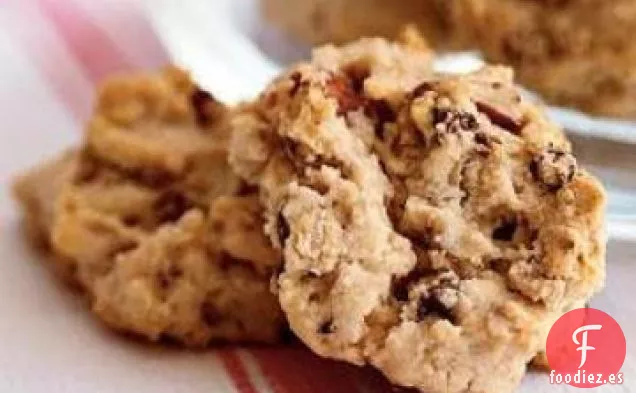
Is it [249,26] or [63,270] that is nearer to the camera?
[63,270]

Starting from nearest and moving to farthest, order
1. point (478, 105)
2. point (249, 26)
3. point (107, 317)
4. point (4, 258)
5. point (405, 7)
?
point (478, 105) → point (107, 317) → point (4, 258) → point (405, 7) → point (249, 26)

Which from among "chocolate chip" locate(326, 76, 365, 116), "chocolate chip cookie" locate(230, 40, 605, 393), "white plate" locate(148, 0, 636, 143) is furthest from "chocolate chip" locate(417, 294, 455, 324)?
"white plate" locate(148, 0, 636, 143)

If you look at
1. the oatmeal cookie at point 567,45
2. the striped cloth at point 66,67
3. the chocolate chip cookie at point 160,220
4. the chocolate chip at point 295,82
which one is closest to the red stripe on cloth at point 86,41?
the striped cloth at point 66,67

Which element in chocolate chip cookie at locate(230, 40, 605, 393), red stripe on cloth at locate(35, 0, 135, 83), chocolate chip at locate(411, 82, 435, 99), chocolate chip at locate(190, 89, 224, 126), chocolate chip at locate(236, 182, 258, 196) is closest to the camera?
chocolate chip cookie at locate(230, 40, 605, 393)

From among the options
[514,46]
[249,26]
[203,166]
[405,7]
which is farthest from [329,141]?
[249,26]

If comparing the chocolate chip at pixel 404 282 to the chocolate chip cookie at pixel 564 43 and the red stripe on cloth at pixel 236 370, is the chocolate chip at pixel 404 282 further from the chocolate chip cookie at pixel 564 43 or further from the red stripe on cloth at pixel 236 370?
the chocolate chip cookie at pixel 564 43

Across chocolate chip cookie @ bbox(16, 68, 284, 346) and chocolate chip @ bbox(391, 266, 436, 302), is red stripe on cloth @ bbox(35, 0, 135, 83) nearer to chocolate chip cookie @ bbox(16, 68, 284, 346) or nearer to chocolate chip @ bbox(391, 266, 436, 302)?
chocolate chip cookie @ bbox(16, 68, 284, 346)

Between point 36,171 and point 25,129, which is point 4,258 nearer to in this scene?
point 36,171
